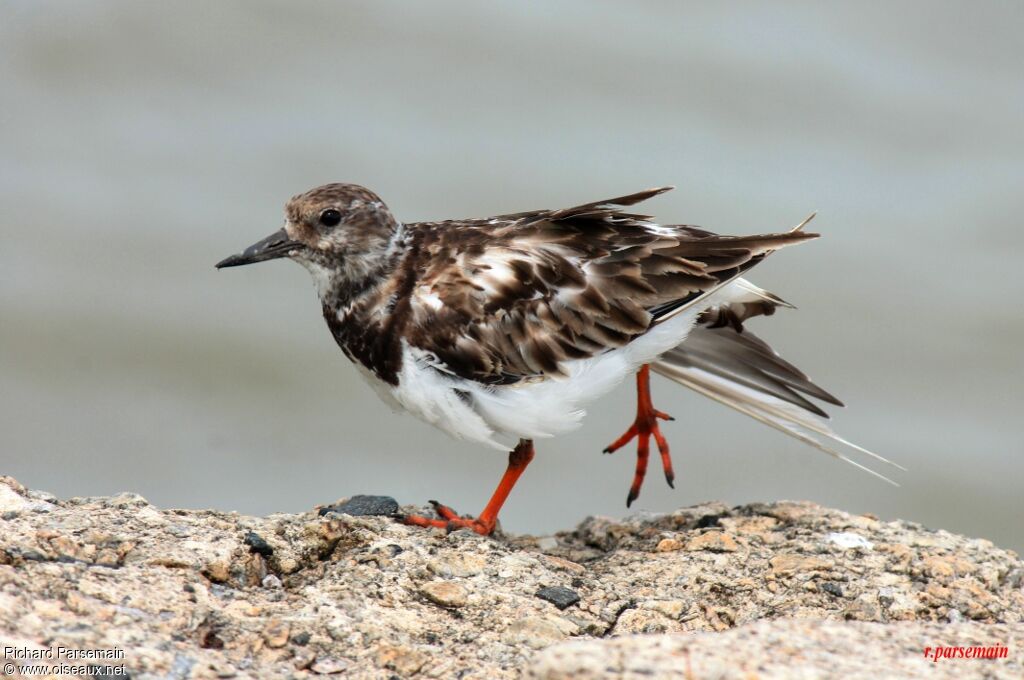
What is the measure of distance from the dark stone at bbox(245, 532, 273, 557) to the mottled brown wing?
1.16m

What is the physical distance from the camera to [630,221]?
228 inches

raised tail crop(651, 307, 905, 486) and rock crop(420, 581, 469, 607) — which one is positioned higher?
raised tail crop(651, 307, 905, 486)

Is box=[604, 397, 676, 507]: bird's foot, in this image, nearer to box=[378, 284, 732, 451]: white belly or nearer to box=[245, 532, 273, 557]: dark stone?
box=[378, 284, 732, 451]: white belly

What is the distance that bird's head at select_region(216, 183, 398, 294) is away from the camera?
553 cm

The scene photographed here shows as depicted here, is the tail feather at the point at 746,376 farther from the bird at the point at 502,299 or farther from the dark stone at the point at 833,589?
the dark stone at the point at 833,589

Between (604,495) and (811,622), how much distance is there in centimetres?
604

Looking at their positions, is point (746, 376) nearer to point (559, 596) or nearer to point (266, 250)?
point (559, 596)

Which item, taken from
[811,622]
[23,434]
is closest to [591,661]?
[811,622]

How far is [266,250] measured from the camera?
5504 mm

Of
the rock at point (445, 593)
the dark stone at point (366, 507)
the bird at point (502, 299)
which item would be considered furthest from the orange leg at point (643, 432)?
the rock at point (445, 593)

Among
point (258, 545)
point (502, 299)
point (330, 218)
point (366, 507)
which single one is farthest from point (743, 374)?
point (258, 545)

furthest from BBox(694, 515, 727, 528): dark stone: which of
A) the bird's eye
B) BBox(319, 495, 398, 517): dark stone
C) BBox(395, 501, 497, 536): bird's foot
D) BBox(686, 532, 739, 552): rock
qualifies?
the bird's eye

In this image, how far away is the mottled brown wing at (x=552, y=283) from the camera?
5.38 m

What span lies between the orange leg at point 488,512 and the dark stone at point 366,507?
10 cm
